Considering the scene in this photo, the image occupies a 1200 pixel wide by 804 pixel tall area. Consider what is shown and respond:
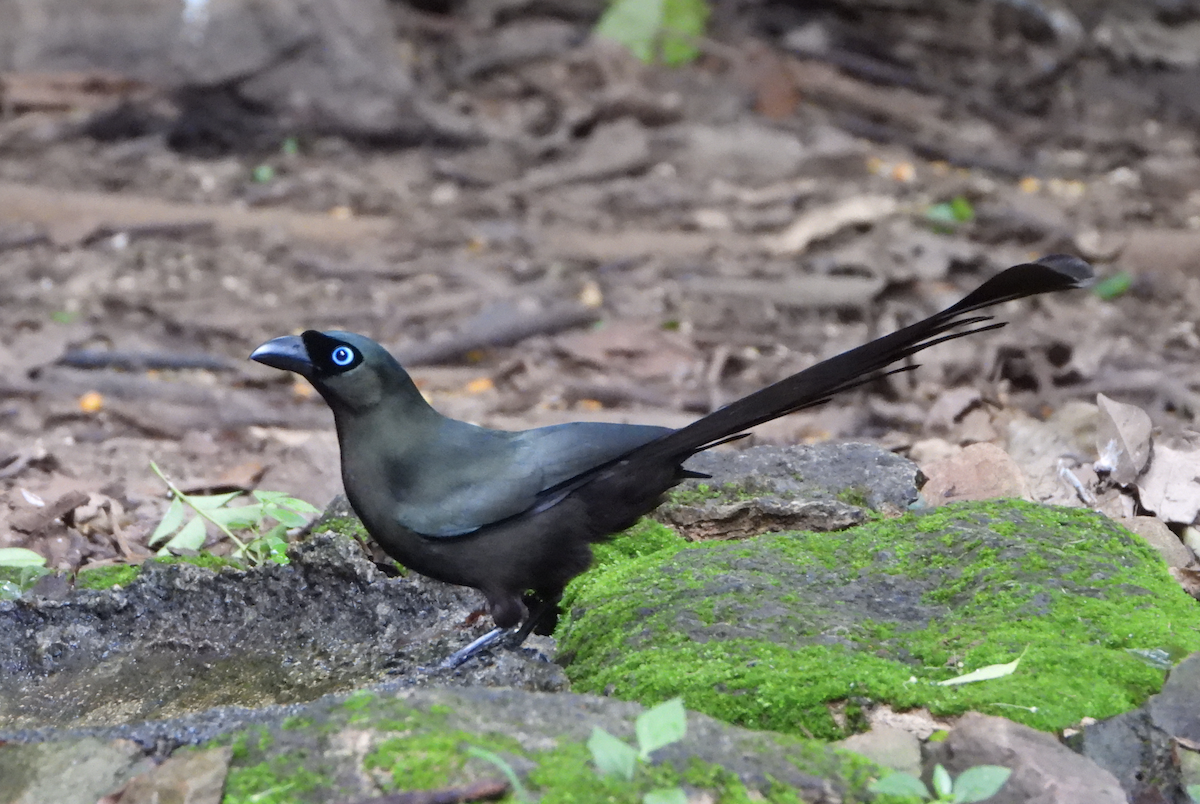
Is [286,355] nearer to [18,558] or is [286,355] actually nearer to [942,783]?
[18,558]

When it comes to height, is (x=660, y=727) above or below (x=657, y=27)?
above

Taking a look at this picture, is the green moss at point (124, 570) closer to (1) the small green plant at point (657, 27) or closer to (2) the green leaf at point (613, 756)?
(2) the green leaf at point (613, 756)

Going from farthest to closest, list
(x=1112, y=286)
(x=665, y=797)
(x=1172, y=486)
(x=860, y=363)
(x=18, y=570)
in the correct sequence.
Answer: (x=1112, y=286), (x=1172, y=486), (x=18, y=570), (x=860, y=363), (x=665, y=797)

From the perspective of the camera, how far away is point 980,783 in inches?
75.7

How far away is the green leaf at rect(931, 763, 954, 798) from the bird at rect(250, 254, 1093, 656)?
1.05 meters

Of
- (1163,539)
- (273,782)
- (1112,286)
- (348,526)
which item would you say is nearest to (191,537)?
(348,526)

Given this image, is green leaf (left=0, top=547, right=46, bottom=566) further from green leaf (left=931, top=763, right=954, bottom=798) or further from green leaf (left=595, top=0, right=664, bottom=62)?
green leaf (left=595, top=0, right=664, bottom=62)

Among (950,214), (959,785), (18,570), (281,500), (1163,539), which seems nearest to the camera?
(959,785)

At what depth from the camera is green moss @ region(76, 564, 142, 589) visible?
328cm

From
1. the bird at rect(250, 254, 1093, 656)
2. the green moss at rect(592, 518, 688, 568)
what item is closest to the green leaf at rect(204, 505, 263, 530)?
the bird at rect(250, 254, 1093, 656)

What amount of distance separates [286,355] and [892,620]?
4.66 feet

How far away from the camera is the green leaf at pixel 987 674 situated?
8.13 feet

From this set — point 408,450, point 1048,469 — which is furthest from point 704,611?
point 1048,469

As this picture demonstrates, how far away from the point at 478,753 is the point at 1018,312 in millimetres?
5918
